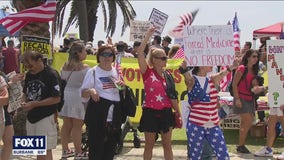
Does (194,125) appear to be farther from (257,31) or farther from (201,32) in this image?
(257,31)

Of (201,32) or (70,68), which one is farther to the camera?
(70,68)

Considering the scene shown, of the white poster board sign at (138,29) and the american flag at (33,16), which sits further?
the white poster board sign at (138,29)

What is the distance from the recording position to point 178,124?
667 centimetres

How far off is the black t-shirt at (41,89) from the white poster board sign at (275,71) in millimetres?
3411

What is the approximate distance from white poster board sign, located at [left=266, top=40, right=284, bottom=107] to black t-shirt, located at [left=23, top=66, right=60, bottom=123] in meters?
3.41

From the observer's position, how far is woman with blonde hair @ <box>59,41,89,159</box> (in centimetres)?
769

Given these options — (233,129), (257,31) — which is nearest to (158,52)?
(233,129)

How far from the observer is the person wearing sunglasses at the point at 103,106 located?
6.10 m

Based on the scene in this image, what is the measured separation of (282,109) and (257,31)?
11.5 metres

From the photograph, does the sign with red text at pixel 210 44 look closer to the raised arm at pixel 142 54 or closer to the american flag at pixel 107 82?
the raised arm at pixel 142 54

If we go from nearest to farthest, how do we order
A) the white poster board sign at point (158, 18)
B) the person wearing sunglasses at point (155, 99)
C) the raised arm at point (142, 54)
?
1. the raised arm at point (142, 54)
2. the person wearing sunglasses at point (155, 99)
3. the white poster board sign at point (158, 18)

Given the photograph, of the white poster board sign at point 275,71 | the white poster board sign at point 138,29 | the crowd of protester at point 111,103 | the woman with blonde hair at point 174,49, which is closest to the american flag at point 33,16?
the white poster board sign at point 138,29

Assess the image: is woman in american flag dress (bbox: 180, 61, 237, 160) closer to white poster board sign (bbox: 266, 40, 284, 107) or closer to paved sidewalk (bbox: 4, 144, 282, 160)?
white poster board sign (bbox: 266, 40, 284, 107)

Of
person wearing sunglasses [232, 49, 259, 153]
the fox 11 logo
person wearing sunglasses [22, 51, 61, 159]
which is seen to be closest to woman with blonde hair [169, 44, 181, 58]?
person wearing sunglasses [232, 49, 259, 153]
